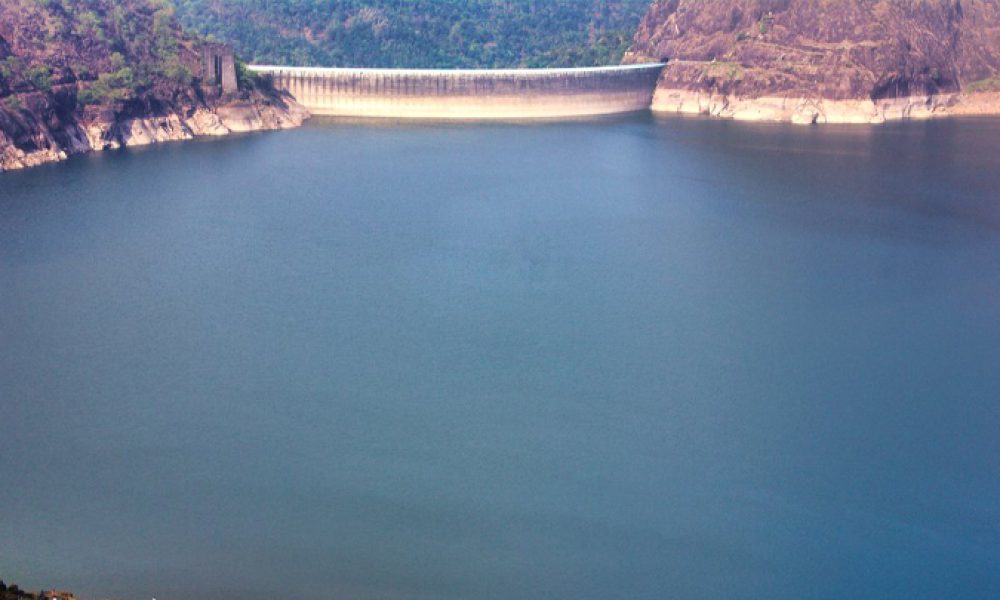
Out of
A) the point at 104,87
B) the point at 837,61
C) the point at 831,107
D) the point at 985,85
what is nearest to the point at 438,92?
the point at 104,87

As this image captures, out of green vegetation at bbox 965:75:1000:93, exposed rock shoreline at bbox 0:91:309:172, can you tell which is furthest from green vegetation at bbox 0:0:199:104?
green vegetation at bbox 965:75:1000:93

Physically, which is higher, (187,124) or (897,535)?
(187,124)

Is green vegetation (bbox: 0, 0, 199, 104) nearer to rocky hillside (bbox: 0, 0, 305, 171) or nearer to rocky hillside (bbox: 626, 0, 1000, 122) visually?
rocky hillside (bbox: 0, 0, 305, 171)

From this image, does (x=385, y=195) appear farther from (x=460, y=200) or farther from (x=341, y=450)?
(x=341, y=450)

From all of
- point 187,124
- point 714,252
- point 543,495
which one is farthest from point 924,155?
point 543,495

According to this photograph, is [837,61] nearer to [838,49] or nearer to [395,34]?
[838,49]

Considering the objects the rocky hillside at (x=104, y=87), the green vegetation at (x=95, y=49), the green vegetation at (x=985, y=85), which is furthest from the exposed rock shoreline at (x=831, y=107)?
the green vegetation at (x=95, y=49)
